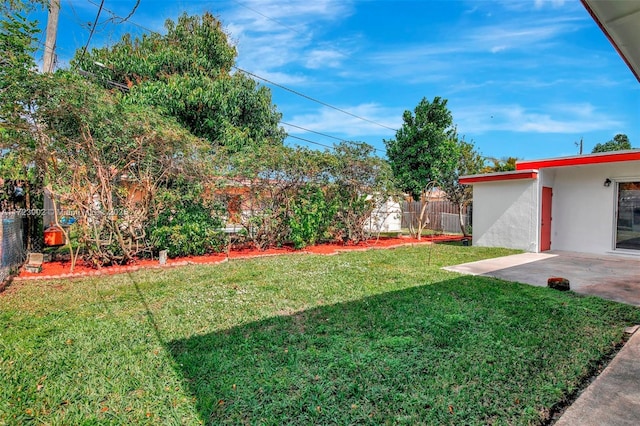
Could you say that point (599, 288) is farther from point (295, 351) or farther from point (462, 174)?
point (462, 174)

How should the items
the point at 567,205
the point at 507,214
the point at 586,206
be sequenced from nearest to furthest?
1. the point at 586,206
2. the point at 567,205
3. the point at 507,214

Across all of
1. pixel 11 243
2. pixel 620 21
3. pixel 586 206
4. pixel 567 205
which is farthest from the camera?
pixel 567 205

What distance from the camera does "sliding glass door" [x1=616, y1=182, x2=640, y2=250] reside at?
9.22 metres

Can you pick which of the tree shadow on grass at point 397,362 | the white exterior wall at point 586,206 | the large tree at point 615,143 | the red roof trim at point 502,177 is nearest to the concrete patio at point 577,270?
the white exterior wall at point 586,206

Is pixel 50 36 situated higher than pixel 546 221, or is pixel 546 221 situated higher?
pixel 50 36

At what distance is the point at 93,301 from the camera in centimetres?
482

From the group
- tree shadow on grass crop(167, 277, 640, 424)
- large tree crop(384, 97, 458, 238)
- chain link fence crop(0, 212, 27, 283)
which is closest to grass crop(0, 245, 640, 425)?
tree shadow on grass crop(167, 277, 640, 424)

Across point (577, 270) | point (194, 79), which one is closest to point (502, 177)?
point (577, 270)

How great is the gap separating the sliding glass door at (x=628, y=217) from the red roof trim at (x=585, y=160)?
3.69 feet

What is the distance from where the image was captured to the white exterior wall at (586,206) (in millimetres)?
9547

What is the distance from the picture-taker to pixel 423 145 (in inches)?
619

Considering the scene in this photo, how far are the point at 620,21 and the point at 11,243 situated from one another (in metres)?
9.15

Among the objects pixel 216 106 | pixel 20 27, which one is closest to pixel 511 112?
pixel 216 106

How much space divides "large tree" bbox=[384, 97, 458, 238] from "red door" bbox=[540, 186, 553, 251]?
4.96 m
